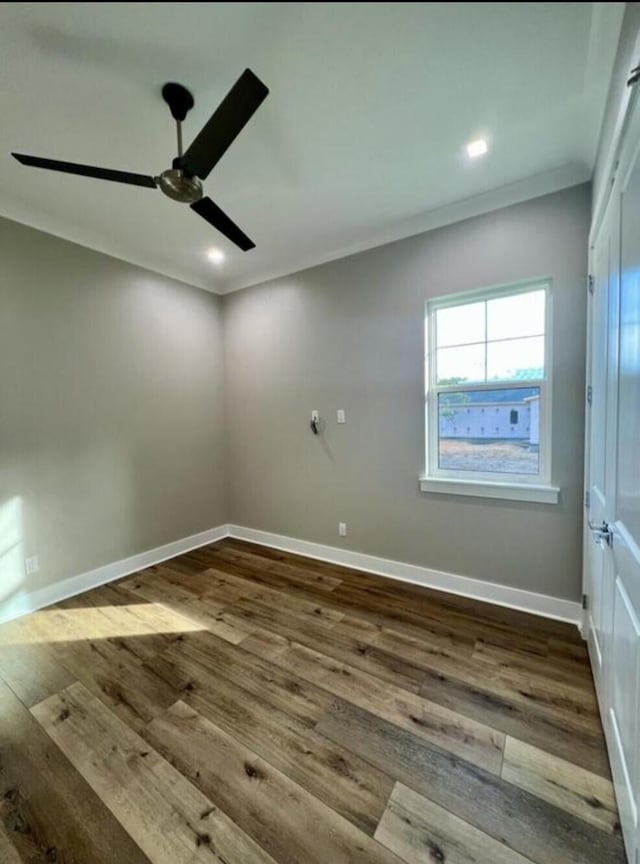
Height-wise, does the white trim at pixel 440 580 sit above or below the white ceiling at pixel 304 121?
below

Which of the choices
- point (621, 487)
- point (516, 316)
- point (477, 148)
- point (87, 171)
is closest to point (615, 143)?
point (477, 148)

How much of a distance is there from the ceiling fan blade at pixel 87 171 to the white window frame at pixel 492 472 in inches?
76.0

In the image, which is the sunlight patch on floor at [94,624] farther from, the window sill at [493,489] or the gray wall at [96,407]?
the window sill at [493,489]

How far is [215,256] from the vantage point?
10.7 feet

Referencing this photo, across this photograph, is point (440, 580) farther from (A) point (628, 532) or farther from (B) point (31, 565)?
(B) point (31, 565)

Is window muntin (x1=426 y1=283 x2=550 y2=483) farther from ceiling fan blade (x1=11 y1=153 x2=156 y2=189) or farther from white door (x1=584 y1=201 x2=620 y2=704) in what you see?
ceiling fan blade (x1=11 y1=153 x2=156 y2=189)

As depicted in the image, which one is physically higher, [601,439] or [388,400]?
[388,400]

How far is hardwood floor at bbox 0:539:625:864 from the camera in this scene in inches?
47.4

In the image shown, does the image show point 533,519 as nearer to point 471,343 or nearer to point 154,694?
point 471,343

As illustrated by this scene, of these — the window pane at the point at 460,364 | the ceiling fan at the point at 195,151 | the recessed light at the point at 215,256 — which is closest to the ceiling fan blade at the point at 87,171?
the ceiling fan at the point at 195,151

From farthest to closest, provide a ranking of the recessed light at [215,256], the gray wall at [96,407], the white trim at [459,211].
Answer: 1. the recessed light at [215,256]
2. the gray wall at [96,407]
3. the white trim at [459,211]

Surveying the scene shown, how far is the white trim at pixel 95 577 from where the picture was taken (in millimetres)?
2545

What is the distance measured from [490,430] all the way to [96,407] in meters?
2.98

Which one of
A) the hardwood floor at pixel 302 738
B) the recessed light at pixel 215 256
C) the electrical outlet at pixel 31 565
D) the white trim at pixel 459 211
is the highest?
the recessed light at pixel 215 256
